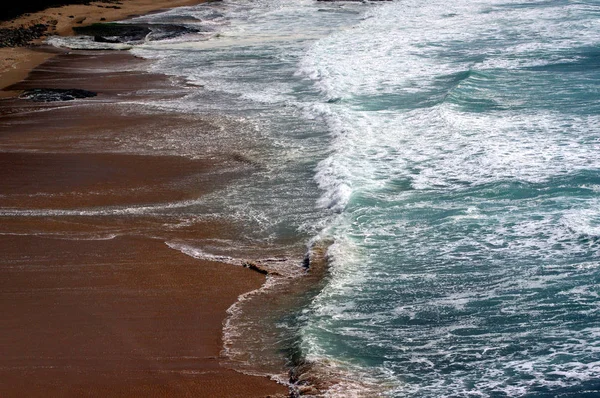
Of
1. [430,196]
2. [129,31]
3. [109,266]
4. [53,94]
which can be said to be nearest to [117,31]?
[129,31]

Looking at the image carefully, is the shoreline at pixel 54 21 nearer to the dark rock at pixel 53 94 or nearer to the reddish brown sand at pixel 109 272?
the dark rock at pixel 53 94

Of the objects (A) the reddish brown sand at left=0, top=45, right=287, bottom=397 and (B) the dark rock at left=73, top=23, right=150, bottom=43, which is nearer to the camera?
(A) the reddish brown sand at left=0, top=45, right=287, bottom=397

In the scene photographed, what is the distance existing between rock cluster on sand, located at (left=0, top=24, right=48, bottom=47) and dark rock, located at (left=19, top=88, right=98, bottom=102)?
694 centimetres

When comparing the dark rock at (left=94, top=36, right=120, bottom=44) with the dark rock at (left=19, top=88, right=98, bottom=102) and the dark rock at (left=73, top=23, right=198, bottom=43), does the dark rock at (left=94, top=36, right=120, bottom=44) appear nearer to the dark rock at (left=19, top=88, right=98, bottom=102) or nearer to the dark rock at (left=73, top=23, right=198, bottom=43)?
the dark rock at (left=73, top=23, right=198, bottom=43)

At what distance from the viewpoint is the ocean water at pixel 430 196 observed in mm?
7441

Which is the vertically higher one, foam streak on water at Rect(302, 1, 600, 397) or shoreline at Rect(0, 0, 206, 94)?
shoreline at Rect(0, 0, 206, 94)

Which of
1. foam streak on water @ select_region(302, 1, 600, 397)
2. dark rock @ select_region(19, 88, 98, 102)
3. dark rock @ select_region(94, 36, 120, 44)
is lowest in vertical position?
foam streak on water @ select_region(302, 1, 600, 397)

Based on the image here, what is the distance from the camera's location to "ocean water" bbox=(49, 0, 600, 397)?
24.4ft

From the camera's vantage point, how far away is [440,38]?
83.4ft

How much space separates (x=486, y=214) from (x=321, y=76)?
1019cm

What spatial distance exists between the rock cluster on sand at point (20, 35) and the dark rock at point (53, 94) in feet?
22.8

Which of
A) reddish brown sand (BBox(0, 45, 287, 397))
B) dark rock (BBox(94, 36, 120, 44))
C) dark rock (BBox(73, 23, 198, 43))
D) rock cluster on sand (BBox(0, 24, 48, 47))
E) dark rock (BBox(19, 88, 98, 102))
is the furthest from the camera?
dark rock (BBox(73, 23, 198, 43))

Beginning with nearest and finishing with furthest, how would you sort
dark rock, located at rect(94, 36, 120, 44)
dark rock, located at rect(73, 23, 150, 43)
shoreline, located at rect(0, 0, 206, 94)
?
shoreline, located at rect(0, 0, 206, 94) → dark rock, located at rect(94, 36, 120, 44) → dark rock, located at rect(73, 23, 150, 43)

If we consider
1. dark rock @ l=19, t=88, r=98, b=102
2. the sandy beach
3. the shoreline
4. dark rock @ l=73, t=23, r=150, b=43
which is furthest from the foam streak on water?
dark rock @ l=73, t=23, r=150, b=43
